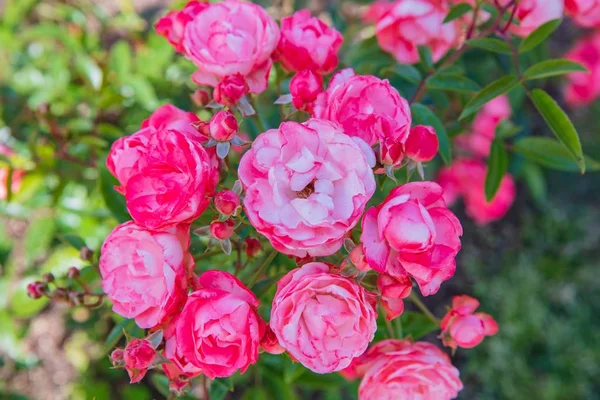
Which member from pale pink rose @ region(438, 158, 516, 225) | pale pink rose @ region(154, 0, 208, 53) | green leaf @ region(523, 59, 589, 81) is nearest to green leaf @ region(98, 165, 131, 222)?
pale pink rose @ region(154, 0, 208, 53)

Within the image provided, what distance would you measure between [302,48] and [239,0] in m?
0.13

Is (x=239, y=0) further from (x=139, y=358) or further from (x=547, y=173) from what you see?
(x=547, y=173)

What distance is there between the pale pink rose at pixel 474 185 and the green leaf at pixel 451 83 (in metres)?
0.83

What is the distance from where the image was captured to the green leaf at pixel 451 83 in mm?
1138

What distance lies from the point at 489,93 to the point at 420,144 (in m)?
0.29

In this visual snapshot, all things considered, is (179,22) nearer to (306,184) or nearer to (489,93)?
(306,184)

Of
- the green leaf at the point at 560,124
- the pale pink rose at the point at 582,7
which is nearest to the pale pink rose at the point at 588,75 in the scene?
the pale pink rose at the point at 582,7

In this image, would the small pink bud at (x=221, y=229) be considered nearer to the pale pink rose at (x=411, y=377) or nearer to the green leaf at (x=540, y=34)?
the pale pink rose at (x=411, y=377)

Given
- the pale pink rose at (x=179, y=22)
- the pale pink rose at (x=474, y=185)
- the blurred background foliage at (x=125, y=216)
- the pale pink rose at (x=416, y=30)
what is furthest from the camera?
the pale pink rose at (x=474, y=185)

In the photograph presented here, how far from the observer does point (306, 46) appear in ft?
3.14

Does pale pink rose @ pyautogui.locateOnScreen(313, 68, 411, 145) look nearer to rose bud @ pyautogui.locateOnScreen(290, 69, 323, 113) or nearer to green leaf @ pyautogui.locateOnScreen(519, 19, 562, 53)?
rose bud @ pyautogui.locateOnScreen(290, 69, 323, 113)

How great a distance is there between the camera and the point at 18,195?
1487 mm

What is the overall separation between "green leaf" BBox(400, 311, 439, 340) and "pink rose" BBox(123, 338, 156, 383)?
0.51 metres

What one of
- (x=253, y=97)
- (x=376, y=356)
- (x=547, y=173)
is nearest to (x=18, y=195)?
(x=253, y=97)
